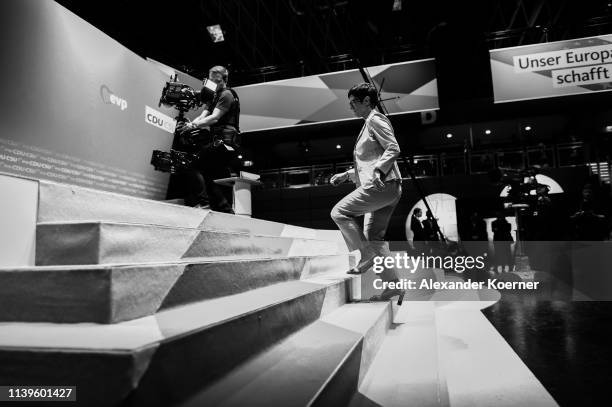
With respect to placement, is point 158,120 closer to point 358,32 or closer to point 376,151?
point 376,151

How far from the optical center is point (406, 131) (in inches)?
458


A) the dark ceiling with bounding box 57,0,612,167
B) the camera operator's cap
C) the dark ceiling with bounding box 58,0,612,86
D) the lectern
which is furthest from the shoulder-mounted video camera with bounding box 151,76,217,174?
the dark ceiling with bounding box 58,0,612,86

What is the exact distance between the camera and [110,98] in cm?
427

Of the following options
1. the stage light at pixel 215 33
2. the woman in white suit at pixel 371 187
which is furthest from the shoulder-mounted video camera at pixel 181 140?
the stage light at pixel 215 33

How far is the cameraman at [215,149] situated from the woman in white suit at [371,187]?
1356 millimetres

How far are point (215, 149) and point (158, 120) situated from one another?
2.36 m

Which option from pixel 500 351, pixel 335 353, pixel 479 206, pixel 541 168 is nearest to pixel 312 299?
pixel 335 353

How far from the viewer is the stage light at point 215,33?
614cm

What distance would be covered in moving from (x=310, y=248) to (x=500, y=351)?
1.76 metres

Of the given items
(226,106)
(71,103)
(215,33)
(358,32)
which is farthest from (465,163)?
(71,103)

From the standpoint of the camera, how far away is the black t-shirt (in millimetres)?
3338

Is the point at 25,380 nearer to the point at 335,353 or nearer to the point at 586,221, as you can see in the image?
the point at 335,353

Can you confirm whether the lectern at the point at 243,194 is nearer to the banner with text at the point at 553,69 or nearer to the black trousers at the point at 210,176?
the black trousers at the point at 210,176

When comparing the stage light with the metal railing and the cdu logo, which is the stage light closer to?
the cdu logo
